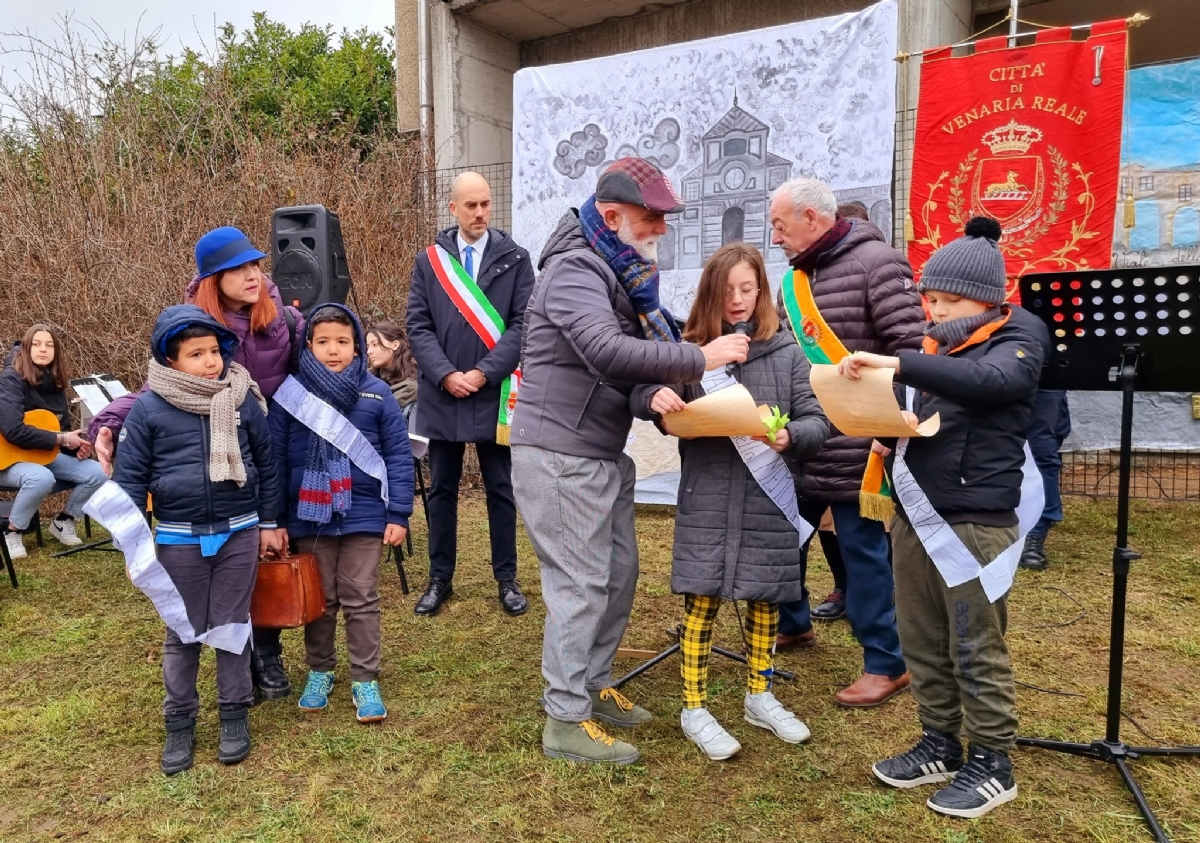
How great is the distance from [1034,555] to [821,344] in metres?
2.91

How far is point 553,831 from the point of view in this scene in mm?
2682

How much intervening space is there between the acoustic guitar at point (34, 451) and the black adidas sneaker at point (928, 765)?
6.09 m

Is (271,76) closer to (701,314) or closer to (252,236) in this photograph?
(252,236)

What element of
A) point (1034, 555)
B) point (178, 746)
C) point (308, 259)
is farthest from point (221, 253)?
point (1034, 555)

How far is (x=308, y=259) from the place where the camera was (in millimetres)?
4770

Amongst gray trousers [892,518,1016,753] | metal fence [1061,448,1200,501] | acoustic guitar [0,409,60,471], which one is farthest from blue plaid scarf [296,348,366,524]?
metal fence [1061,448,1200,501]

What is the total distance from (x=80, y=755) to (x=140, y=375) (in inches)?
225

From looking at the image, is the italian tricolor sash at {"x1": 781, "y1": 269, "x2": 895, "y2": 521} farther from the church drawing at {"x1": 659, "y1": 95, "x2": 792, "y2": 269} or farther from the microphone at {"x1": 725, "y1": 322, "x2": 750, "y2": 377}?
the church drawing at {"x1": 659, "y1": 95, "x2": 792, "y2": 269}

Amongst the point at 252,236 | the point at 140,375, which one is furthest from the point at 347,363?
the point at 252,236

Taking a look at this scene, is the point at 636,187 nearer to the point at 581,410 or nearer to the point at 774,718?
the point at 581,410

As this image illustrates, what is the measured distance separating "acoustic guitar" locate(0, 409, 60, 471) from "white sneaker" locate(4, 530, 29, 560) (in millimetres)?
510

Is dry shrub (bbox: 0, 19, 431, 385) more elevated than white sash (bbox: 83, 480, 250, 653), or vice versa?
dry shrub (bbox: 0, 19, 431, 385)

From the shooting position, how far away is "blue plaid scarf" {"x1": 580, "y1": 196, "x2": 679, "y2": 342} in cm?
293

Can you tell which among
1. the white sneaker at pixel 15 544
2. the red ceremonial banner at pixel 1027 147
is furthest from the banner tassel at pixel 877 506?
the white sneaker at pixel 15 544
